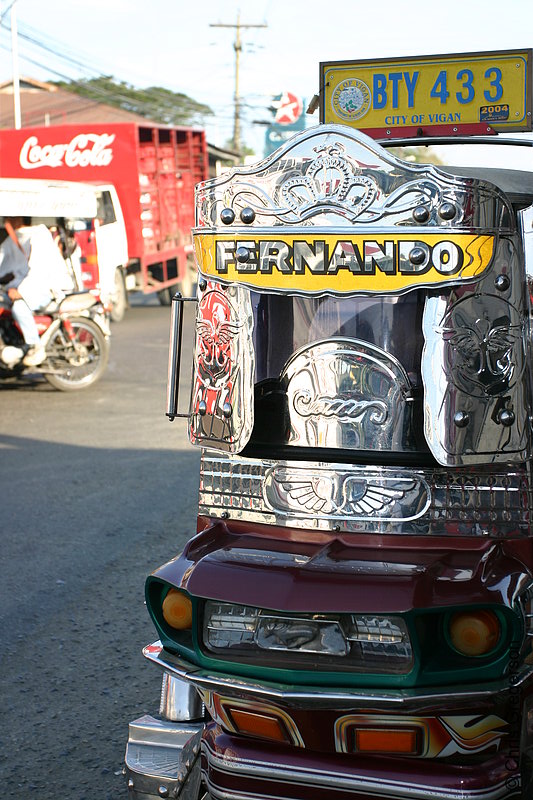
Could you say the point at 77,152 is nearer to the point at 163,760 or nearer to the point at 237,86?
the point at 163,760

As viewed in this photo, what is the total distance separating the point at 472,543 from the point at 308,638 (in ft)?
1.84

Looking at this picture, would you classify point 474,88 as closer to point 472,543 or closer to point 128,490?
point 472,543

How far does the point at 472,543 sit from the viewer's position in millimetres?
2980

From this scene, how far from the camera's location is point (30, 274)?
11.8 m

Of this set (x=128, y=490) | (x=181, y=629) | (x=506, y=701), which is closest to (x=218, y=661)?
(x=181, y=629)

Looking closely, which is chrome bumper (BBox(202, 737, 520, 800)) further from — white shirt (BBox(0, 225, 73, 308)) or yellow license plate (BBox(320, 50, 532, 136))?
white shirt (BBox(0, 225, 73, 308))

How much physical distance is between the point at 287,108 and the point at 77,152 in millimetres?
32568

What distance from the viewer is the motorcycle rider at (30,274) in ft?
37.5

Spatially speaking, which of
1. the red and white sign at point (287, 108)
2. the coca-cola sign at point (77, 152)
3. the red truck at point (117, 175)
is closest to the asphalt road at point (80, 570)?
the red truck at point (117, 175)

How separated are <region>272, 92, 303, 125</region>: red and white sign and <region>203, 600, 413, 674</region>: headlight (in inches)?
1932

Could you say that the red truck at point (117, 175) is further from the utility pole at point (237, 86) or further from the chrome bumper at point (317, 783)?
the utility pole at point (237, 86)

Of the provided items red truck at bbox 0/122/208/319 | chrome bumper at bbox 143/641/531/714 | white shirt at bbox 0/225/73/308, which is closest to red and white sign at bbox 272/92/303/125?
red truck at bbox 0/122/208/319

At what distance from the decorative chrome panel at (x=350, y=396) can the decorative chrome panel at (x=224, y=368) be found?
6.4 inches

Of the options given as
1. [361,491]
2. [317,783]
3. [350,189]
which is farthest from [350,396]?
[317,783]
